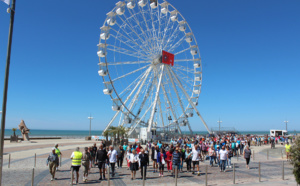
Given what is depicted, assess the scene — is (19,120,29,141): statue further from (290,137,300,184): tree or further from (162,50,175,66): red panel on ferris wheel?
(290,137,300,184): tree

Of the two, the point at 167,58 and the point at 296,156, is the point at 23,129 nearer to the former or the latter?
the point at 167,58

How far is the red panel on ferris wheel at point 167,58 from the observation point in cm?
3187

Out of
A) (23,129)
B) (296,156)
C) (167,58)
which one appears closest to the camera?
(296,156)

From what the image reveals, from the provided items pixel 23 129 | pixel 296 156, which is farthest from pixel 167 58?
pixel 296 156

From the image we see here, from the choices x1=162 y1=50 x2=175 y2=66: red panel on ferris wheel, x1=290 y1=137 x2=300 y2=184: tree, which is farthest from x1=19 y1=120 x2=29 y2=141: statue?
x1=290 y1=137 x2=300 y2=184: tree

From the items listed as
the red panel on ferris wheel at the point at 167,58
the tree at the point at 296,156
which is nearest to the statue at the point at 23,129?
the red panel on ferris wheel at the point at 167,58

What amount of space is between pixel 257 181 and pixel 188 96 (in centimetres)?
2515

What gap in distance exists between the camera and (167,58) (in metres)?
32.3

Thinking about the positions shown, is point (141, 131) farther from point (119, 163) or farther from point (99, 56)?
point (119, 163)

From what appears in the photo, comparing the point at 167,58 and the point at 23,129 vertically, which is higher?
the point at 167,58

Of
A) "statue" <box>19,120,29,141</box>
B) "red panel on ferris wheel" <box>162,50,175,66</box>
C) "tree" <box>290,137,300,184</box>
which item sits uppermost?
"red panel on ferris wheel" <box>162,50,175,66</box>

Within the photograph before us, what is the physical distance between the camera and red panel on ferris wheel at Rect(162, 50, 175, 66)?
31.9 meters

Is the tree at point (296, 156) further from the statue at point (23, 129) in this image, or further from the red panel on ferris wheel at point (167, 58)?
the statue at point (23, 129)

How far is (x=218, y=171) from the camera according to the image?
13773mm
